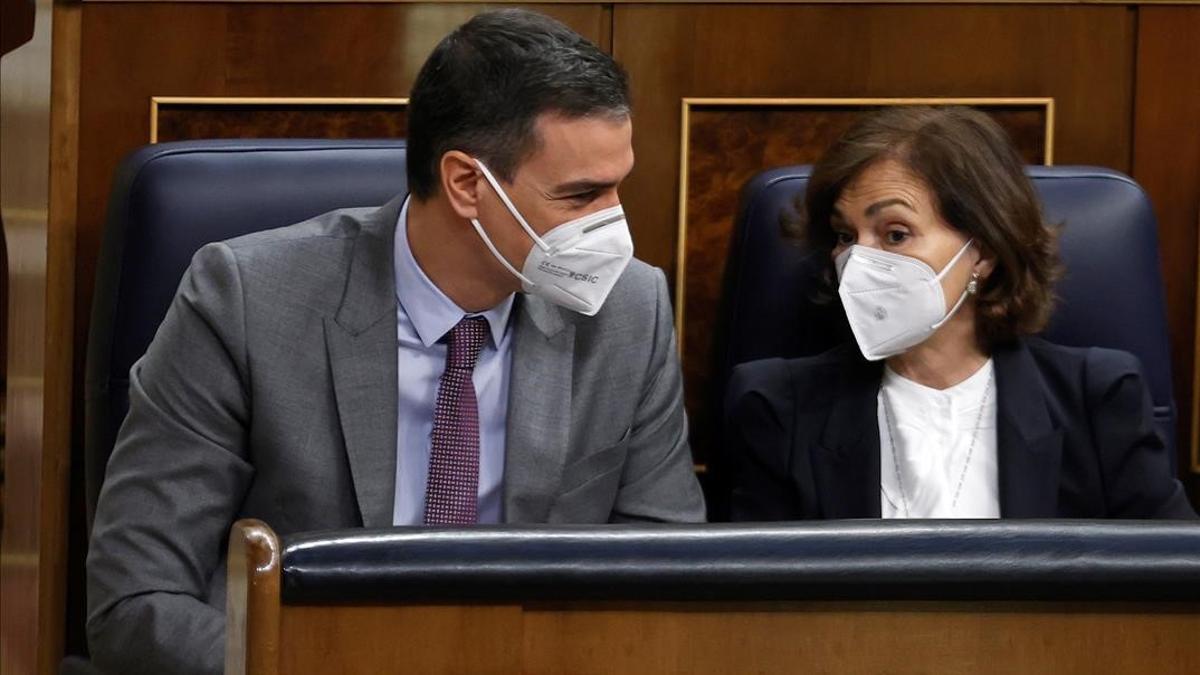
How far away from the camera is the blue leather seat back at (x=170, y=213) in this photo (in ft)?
6.27

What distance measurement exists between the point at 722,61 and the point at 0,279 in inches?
65.8

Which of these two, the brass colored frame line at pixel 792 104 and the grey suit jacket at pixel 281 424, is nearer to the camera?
the grey suit jacket at pixel 281 424

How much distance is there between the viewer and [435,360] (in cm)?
183

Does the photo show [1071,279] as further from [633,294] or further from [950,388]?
[633,294]

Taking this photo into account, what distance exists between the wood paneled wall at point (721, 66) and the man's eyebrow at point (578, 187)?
0.51m

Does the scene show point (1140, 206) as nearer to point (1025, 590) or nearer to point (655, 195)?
point (655, 195)

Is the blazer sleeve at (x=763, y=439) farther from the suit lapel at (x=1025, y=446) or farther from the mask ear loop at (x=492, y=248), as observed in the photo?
the mask ear loop at (x=492, y=248)

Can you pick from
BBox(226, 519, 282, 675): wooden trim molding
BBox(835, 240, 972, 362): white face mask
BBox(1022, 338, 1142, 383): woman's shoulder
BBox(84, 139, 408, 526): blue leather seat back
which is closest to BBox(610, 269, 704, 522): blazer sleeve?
BBox(835, 240, 972, 362): white face mask

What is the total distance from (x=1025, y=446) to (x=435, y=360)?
686mm

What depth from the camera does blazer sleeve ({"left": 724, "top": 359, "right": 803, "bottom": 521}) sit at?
6.79 ft

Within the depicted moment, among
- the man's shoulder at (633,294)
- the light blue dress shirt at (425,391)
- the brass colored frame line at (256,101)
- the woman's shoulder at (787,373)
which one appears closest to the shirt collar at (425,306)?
the light blue dress shirt at (425,391)

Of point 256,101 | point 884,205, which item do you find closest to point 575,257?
point 884,205

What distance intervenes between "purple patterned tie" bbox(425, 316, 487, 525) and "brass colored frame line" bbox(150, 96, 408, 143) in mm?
580

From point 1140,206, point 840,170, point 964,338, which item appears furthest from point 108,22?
point 1140,206
